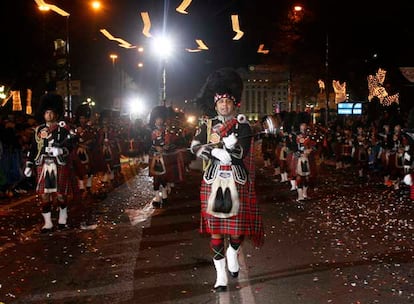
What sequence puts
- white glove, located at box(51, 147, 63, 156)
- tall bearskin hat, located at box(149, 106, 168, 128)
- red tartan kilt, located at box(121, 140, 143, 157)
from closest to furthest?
white glove, located at box(51, 147, 63, 156) → tall bearskin hat, located at box(149, 106, 168, 128) → red tartan kilt, located at box(121, 140, 143, 157)

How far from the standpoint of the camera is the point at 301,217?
10.4 meters

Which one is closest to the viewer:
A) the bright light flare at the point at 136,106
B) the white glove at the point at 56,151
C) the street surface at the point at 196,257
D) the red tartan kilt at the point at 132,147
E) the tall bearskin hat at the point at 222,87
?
the street surface at the point at 196,257

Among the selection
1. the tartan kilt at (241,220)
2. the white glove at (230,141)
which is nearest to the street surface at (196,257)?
the tartan kilt at (241,220)

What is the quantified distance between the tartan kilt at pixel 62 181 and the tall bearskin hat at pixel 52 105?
2.77 feet

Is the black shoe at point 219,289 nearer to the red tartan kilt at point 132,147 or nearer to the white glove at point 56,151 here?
the white glove at point 56,151

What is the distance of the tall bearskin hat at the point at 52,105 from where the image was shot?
29.5 feet

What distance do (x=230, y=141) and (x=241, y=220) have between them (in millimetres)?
824

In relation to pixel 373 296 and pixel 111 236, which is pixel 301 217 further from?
pixel 373 296

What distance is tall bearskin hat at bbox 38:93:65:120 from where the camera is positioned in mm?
9000

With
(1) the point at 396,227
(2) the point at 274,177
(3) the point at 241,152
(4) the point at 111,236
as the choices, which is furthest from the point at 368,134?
(3) the point at 241,152

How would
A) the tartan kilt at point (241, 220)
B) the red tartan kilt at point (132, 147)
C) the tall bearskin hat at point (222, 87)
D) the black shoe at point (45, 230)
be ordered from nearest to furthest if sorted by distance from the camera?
the tartan kilt at point (241, 220) < the tall bearskin hat at point (222, 87) < the black shoe at point (45, 230) < the red tartan kilt at point (132, 147)

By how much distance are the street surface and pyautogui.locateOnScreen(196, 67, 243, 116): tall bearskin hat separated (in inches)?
74.9

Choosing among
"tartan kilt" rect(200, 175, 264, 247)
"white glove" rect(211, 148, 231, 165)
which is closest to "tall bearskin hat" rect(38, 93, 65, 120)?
"tartan kilt" rect(200, 175, 264, 247)

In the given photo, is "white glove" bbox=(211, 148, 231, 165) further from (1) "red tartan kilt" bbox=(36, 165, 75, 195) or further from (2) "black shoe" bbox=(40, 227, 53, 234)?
(2) "black shoe" bbox=(40, 227, 53, 234)
